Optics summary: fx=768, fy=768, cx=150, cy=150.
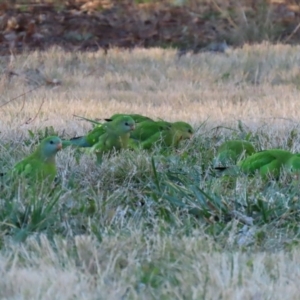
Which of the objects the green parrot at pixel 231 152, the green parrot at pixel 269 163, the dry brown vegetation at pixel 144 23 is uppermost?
the green parrot at pixel 269 163

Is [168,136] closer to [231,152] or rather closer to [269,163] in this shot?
[231,152]

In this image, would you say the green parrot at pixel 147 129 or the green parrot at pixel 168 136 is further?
the green parrot at pixel 147 129

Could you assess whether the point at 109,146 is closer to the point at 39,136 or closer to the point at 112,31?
the point at 39,136

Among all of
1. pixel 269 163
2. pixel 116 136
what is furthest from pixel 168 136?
pixel 269 163

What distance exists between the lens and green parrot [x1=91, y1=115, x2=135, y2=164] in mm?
4859

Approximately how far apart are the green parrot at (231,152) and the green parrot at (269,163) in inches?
8.4

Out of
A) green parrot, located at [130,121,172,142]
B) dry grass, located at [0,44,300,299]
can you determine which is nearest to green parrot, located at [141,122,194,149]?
green parrot, located at [130,121,172,142]

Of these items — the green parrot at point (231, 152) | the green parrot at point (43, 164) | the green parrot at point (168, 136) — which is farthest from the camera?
the green parrot at point (168, 136)

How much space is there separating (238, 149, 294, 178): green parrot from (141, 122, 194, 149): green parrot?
0.84 meters

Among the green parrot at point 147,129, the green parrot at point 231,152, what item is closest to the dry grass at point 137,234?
the green parrot at point 231,152

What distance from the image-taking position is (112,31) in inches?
605

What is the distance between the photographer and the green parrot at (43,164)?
13.2ft

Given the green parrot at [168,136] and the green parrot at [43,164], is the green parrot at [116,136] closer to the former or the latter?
the green parrot at [168,136]

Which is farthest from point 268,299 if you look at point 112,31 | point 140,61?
point 112,31
